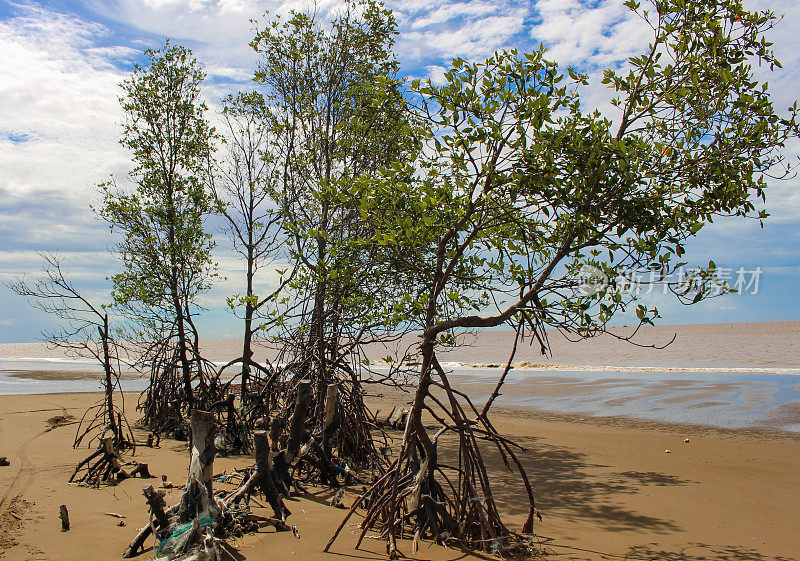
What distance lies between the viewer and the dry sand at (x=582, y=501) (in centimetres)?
543

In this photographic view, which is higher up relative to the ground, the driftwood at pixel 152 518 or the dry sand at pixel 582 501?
the driftwood at pixel 152 518

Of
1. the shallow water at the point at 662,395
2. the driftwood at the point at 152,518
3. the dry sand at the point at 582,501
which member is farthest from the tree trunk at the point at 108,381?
the shallow water at the point at 662,395

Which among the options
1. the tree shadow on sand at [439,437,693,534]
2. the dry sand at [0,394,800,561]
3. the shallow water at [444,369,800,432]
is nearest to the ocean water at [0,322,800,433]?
the shallow water at [444,369,800,432]

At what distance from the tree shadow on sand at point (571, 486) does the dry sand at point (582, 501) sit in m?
0.02

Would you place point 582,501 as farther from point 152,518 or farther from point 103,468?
point 103,468

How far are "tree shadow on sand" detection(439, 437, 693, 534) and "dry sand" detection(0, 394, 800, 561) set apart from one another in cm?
2

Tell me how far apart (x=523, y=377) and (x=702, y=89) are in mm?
22197

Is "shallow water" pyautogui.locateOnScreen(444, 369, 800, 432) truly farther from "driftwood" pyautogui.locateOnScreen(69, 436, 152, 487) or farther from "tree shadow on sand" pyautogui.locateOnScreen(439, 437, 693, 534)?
"driftwood" pyautogui.locateOnScreen(69, 436, 152, 487)

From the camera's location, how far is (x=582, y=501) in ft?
24.8

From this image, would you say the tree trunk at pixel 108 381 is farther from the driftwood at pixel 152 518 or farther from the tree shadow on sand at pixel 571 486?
the tree shadow on sand at pixel 571 486

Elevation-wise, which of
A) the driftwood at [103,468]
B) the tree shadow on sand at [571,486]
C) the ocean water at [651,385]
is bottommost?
the ocean water at [651,385]

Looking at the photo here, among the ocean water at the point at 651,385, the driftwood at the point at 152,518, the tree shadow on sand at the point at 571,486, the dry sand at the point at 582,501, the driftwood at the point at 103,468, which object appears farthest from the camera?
the ocean water at the point at 651,385

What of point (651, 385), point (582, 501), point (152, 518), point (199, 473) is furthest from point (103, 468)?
point (651, 385)

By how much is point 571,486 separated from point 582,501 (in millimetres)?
803
